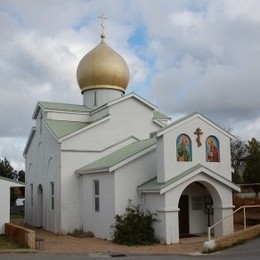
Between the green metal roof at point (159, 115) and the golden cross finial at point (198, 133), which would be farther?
the green metal roof at point (159, 115)

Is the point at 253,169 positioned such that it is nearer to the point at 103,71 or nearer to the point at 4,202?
the point at 103,71

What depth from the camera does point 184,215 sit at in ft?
73.6

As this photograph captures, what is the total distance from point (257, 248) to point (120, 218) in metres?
6.48

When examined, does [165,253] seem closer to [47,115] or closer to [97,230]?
[97,230]

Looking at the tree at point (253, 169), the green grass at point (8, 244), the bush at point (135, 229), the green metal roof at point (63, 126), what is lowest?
the green grass at point (8, 244)

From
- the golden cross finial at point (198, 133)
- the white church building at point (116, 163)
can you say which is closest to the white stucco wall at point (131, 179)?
the white church building at point (116, 163)

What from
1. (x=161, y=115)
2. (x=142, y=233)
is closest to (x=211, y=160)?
(x=142, y=233)

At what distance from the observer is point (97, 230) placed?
21938mm

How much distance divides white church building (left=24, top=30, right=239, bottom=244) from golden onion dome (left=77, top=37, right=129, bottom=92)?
0.06 meters

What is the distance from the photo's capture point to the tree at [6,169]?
56.7 meters

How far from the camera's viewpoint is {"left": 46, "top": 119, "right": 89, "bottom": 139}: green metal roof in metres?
25.2

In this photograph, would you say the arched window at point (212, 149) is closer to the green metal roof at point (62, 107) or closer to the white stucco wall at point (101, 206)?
the white stucco wall at point (101, 206)

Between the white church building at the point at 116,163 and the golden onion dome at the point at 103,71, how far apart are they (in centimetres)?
6

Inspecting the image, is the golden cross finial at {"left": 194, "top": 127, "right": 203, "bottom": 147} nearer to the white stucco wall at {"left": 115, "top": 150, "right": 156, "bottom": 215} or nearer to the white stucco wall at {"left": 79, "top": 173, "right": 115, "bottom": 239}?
the white stucco wall at {"left": 115, "top": 150, "right": 156, "bottom": 215}
